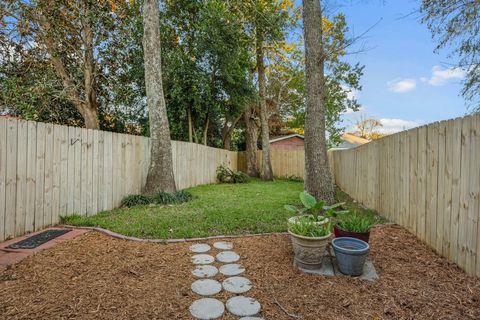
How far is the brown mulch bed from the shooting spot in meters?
1.88

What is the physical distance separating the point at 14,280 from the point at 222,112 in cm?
982

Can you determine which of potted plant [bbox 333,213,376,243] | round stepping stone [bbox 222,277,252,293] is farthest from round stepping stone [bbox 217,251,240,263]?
potted plant [bbox 333,213,376,243]

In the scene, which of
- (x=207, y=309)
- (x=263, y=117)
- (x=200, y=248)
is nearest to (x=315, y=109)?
(x=200, y=248)

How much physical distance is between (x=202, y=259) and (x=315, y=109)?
328 centimetres

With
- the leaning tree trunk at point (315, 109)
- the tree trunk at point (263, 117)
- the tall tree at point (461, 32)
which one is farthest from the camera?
the tree trunk at point (263, 117)

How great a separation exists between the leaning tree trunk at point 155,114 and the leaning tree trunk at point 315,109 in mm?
3008

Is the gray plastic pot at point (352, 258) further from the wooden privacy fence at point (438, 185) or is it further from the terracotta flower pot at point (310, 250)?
the wooden privacy fence at point (438, 185)

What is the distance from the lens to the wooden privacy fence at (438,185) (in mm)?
2344

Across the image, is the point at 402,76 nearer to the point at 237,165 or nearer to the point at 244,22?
the point at 244,22

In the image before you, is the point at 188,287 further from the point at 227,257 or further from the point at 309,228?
the point at 309,228

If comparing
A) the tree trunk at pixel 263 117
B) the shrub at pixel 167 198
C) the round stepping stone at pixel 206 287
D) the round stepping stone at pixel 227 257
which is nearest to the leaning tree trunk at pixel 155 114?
the shrub at pixel 167 198

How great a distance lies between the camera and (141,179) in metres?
5.98

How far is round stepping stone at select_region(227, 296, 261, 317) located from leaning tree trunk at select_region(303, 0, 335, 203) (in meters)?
3.05

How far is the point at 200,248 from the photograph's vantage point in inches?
123
